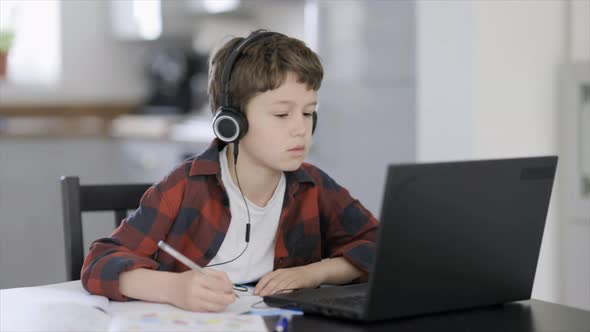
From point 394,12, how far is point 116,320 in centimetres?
178

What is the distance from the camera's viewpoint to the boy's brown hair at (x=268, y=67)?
121 centimetres

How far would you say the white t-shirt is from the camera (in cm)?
123

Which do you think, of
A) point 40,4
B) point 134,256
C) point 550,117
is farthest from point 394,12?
point 40,4

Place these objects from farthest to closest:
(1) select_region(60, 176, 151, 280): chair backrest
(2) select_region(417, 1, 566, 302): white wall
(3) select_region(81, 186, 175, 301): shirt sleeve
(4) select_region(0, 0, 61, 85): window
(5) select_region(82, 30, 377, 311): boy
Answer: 1. (4) select_region(0, 0, 61, 85): window
2. (2) select_region(417, 1, 566, 302): white wall
3. (1) select_region(60, 176, 151, 280): chair backrest
4. (5) select_region(82, 30, 377, 311): boy
5. (3) select_region(81, 186, 175, 301): shirt sleeve

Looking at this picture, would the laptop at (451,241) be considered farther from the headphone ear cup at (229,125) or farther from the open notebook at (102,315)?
the headphone ear cup at (229,125)

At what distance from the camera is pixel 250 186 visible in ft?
4.18

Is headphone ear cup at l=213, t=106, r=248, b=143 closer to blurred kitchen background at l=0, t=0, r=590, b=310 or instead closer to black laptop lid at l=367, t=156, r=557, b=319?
black laptop lid at l=367, t=156, r=557, b=319

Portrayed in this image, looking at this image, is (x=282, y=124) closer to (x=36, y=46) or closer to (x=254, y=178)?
(x=254, y=178)

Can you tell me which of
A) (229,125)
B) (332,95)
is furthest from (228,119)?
(332,95)

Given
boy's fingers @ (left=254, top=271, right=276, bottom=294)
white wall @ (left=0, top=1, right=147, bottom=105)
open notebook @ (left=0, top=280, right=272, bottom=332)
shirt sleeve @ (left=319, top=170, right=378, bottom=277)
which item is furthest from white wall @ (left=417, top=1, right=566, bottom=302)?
white wall @ (left=0, top=1, right=147, bottom=105)

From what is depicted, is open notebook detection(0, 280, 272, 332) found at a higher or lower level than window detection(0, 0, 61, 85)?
lower

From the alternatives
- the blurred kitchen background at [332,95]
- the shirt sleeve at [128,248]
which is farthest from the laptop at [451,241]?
the blurred kitchen background at [332,95]

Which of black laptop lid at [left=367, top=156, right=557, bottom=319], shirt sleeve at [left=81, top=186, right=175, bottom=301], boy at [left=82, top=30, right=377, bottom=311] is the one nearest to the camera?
black laptop lid at [left=367, top=156, right=557, bottom=319]

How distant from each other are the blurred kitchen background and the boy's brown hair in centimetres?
78
